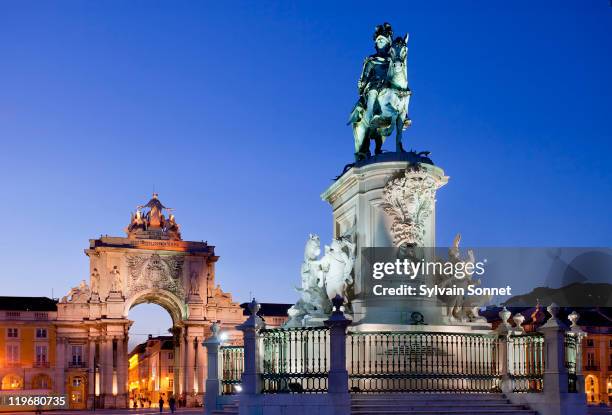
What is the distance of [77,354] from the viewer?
230ft

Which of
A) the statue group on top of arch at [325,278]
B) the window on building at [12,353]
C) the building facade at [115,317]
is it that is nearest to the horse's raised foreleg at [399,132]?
the statue group on top of arch at [325,278]

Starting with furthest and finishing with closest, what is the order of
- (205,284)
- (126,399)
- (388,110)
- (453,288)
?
(205,284) < (126,399) < (388,110) < (453,288)

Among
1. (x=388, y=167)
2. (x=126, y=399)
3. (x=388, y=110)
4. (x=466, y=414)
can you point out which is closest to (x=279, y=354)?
(x=466, y=414)

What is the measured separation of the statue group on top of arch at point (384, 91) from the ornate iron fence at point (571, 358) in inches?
199

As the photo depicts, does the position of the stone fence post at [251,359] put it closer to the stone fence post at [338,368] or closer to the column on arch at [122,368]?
the stone fence post at [338,368]

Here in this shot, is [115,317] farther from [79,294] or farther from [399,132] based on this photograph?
[399,132]

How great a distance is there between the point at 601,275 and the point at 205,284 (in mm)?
33784

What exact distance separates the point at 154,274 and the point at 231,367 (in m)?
57.8

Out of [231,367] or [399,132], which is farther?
[399,132]

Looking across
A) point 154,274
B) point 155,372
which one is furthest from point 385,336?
point 155,372

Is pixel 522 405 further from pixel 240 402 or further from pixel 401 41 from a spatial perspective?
pixel 401 41

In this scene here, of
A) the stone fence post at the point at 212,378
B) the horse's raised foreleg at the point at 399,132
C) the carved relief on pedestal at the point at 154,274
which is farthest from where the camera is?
the carved relief on pedestal at the point at 154,274

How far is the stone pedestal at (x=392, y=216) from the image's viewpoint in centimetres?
1655

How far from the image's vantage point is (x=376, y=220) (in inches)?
674
